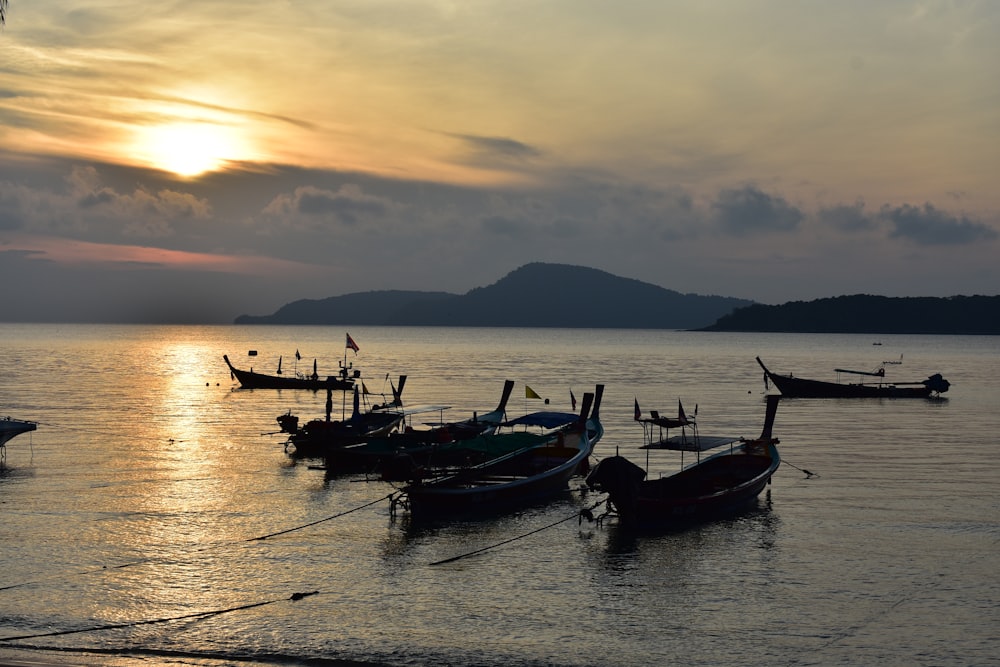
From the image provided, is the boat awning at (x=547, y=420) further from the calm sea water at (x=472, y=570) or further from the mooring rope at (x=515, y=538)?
the mooring rope at (x=515, y=538)

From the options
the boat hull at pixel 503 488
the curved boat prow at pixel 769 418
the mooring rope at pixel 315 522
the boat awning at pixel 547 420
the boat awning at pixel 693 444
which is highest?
→ the curved boat prow at pixel 769 418

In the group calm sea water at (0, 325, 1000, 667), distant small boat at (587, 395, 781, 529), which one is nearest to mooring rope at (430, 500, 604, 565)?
calm sea water at (0, 325, 1000, 667)

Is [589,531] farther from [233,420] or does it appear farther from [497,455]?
[233,420]

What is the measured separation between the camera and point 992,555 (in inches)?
1169

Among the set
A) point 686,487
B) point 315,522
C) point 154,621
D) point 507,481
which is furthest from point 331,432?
point 154,621

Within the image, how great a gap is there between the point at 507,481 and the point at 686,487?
694 centimetres

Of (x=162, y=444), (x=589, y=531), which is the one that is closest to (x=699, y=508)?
(x=589, y=531)

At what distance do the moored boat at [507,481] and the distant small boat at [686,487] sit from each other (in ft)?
11.4

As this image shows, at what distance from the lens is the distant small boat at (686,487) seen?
32.5m

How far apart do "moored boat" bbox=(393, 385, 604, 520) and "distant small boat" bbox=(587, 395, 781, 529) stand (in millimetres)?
3484

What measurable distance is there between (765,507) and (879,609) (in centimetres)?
1356

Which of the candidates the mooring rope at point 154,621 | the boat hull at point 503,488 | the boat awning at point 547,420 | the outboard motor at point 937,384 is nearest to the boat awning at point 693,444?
the boat hull at point 503,488

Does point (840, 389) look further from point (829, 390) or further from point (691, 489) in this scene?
point (691, 489)

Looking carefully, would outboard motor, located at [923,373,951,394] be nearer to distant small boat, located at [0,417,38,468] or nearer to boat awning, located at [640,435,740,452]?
boat awning, located at [640,435,740,452]
